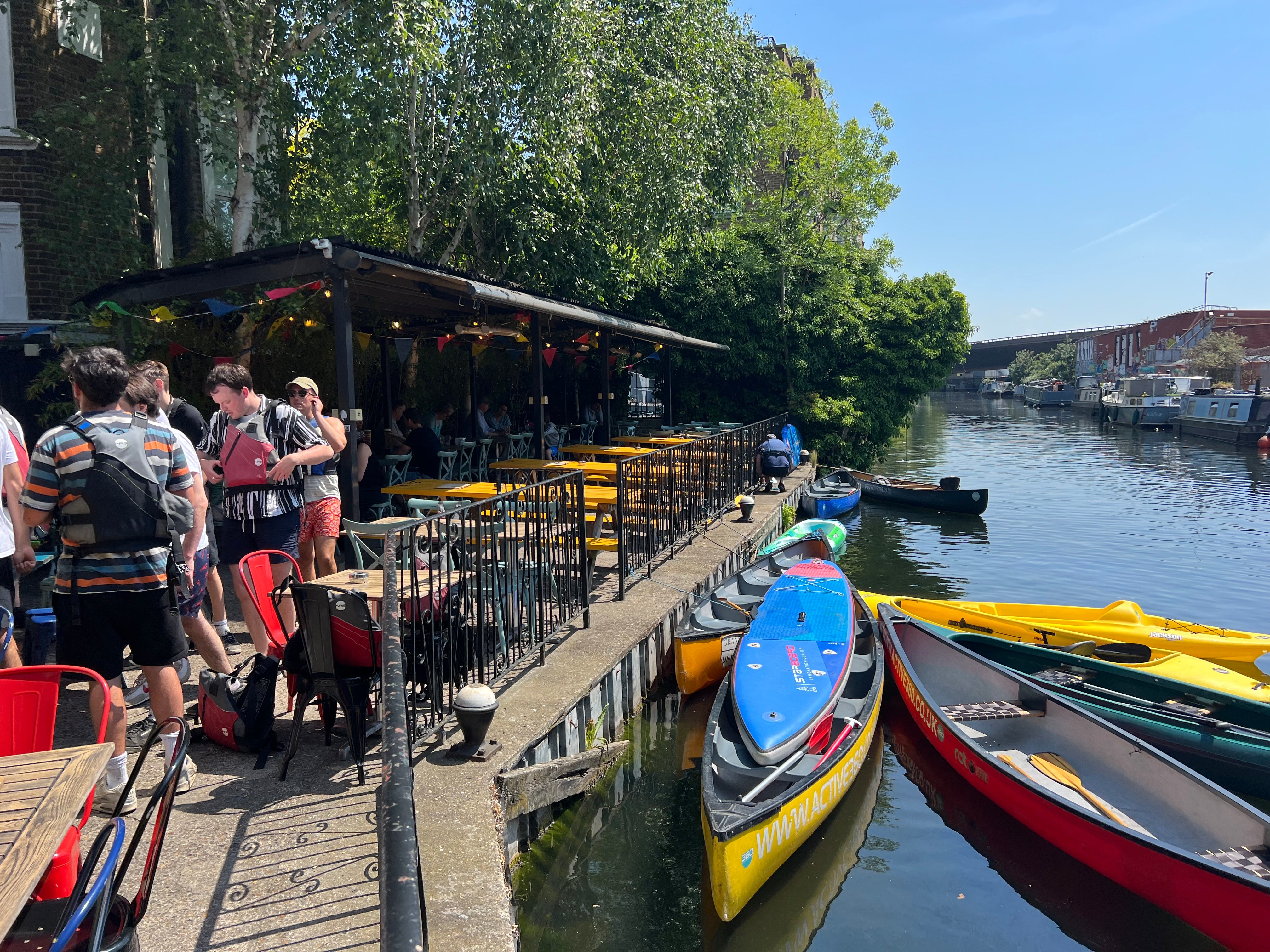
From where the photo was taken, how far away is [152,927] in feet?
9.36

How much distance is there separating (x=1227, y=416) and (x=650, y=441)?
35285 millimetres

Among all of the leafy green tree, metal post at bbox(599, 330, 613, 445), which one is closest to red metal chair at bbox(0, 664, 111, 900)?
metal post at bbox(599, 330, 613, 445)

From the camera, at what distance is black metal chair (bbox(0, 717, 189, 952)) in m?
1.97

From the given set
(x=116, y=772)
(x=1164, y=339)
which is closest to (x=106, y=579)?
(x=116, y=772)

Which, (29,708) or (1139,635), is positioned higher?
(29,708)

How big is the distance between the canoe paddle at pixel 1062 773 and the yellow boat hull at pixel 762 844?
139 centimetres

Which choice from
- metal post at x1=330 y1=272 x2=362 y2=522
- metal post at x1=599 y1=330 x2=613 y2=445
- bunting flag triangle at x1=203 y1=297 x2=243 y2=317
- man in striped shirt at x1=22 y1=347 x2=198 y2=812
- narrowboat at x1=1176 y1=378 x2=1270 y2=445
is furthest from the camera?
narrowboat at x1=1176 y1=378 x2=1270 y2=445

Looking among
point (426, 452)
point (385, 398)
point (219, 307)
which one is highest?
point (219, 307)

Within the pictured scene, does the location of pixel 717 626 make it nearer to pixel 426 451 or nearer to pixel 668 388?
pixel 426 451

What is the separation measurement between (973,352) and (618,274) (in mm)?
83072

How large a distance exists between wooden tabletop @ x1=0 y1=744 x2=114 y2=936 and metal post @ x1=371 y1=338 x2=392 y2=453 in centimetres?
993

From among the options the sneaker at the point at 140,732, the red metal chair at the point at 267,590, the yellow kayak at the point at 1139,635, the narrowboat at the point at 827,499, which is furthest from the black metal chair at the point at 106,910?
the narrowboat at the point at 827,499

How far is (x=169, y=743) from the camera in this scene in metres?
3.76

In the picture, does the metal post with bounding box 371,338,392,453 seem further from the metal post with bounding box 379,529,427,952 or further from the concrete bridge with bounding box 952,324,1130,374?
the concrete bridge with bounding box 952,324,1130,374
